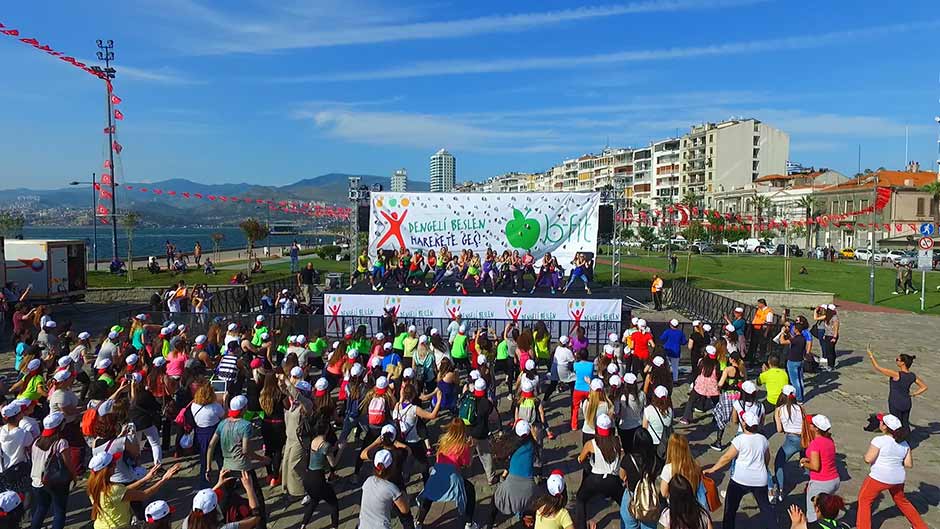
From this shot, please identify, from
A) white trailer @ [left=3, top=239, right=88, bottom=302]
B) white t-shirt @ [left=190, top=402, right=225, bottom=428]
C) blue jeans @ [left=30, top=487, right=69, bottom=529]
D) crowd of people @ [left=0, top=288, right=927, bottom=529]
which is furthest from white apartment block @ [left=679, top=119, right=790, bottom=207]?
blue jeans @ [left=30, top=487, right=69, bottom=529]

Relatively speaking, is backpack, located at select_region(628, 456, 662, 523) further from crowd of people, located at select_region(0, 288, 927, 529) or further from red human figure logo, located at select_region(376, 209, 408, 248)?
red human figure logo, located at select_region(376, 209, 408, 248)

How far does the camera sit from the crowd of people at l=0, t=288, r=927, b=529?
18.9 feet

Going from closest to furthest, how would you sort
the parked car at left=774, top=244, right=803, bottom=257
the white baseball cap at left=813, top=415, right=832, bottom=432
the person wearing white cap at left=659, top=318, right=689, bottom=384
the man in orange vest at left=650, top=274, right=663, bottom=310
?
1. the white baseball cap at left=813, top=415, right=832, bottom=432
2. the person wearing white cap at left=659, top=318, right=689, bottom=384
3. the man in orange vest at left=650, top=274, right=663, bottom=310
4. the parked car at left=774, top=244, right=803, bottom=257

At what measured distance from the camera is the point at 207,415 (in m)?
7.49

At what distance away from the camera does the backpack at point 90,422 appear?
7.29 meters

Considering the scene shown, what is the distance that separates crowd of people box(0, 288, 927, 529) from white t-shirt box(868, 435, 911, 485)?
2cm

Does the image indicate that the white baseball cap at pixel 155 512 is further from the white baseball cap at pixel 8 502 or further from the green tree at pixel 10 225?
the green tree at pixel 10 225

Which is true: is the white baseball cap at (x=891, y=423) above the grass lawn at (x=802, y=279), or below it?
above

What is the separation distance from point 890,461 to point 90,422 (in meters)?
9.32

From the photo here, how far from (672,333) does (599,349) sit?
3060 millimetres

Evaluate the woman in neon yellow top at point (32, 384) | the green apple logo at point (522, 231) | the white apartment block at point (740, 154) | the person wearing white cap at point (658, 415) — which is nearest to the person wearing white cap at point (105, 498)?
the woman in neon yellow top at point (32, 384)

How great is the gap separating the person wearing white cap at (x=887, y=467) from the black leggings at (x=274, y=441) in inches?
278

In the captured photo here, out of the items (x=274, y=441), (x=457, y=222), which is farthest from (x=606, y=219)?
(x=274, y=441)

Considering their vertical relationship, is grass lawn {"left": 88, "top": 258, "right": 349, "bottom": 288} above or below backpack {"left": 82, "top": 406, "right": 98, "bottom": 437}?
below
